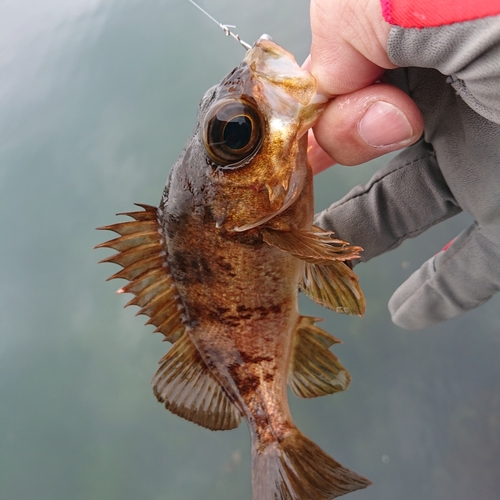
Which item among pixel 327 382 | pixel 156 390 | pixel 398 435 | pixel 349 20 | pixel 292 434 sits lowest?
pixel 398 435

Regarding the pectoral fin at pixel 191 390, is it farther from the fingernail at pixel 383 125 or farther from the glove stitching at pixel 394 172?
the glove stitching at pixel 394 172

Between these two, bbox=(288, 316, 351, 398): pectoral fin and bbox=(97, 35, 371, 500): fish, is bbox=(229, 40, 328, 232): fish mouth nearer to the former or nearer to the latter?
bbox=(97, 35, 371, 500): fish

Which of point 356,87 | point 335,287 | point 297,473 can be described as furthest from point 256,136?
point 297,473

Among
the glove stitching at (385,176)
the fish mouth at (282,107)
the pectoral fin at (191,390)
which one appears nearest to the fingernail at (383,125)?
the fish mouth at (282,107)

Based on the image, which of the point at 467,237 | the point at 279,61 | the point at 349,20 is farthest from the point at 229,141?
the point at 467,237

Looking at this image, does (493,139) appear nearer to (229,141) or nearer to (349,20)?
(349,20)

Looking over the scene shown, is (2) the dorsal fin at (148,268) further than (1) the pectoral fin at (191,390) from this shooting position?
No
